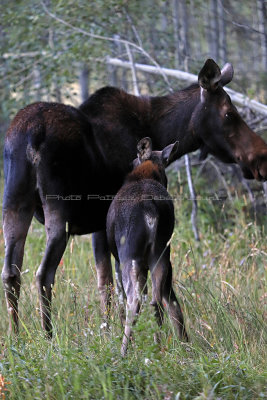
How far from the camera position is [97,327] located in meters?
4.08

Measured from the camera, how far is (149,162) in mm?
4855

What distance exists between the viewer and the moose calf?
4234 mm

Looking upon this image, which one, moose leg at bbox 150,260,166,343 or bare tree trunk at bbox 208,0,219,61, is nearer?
moose leg at bbox 150,260,166,343

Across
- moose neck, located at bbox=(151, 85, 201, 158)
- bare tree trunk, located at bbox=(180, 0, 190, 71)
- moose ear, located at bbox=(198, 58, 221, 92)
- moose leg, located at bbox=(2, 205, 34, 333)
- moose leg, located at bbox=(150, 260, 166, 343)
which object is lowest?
moose leg, located at bbox=(150, 260, 166, 343)

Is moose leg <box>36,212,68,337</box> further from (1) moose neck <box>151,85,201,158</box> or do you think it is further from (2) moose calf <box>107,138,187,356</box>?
(1) moose neck <box>151,85,201,158</box>

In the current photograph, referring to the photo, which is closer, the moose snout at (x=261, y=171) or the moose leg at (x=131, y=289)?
the moose leg at (x=131, y=289)

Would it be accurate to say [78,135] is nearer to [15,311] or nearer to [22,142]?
[22,142]

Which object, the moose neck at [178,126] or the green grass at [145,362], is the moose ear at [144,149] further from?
the green grass at [145,362]

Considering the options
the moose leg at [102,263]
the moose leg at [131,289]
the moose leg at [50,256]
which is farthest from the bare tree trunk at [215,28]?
the moose leg at [131,289]

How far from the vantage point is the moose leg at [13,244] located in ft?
15.9

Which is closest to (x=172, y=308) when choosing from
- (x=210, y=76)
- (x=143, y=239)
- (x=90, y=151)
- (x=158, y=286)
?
(x=158, y=286)

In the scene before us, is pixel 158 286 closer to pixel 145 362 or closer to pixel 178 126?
pixel 145 362

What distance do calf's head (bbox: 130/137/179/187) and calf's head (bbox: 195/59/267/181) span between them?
729mm

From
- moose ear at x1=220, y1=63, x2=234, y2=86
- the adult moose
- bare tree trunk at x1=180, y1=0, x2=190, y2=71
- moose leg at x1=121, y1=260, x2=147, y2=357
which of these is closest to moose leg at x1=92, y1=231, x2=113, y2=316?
the adult moose
